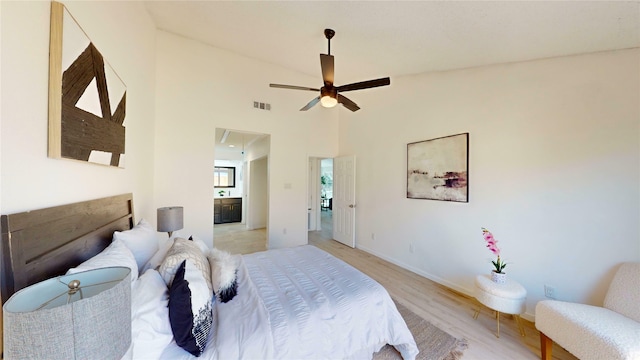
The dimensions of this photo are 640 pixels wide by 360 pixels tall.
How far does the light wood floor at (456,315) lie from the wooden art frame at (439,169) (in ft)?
4.06

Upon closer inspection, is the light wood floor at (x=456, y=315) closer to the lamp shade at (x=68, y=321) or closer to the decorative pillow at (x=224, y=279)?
the decorative pillow at (x=224, y=279)

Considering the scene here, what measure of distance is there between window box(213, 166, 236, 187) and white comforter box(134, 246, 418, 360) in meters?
5.83

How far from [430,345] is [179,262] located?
217cm

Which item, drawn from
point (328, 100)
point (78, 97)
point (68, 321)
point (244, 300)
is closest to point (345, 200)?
point (328, 100)

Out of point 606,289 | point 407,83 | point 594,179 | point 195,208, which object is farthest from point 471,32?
point 195,208

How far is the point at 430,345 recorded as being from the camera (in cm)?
198

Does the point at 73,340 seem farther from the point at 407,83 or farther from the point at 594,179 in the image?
the point at 407,83

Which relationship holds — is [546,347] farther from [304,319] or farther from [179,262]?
Result: [179,262]

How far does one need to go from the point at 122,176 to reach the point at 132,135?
55 cm

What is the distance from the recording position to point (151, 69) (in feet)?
10.3

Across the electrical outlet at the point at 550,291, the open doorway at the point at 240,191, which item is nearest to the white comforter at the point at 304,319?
the electrical outlet at the point at 550,291

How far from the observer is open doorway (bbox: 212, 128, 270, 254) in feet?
18.2

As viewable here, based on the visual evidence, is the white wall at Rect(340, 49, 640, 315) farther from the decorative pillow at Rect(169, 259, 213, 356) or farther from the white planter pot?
the decorative pillow at Rect(169, 259, 213, 356)

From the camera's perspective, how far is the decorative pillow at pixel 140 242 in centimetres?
160
